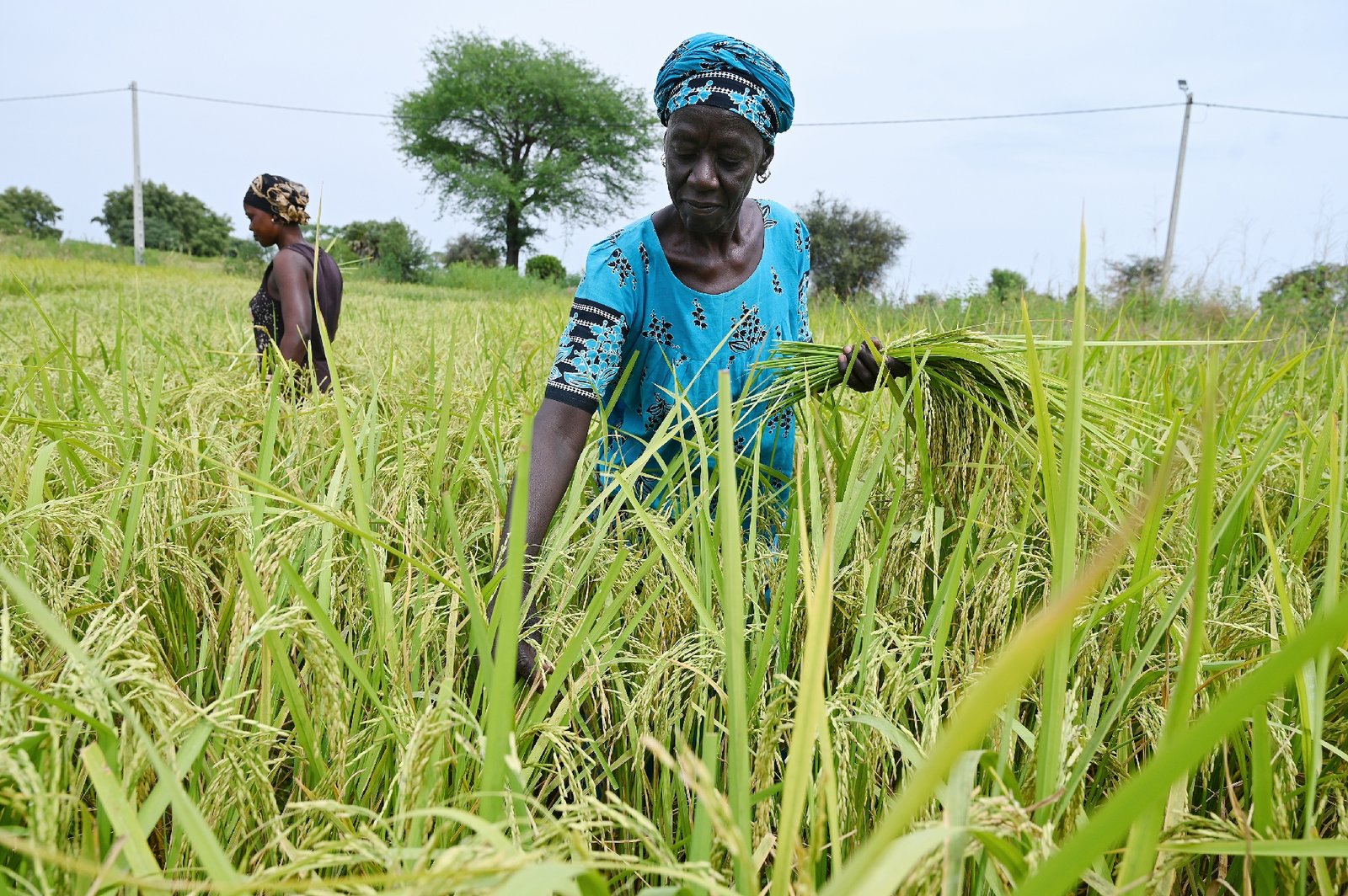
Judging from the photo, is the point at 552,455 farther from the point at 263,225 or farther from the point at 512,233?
the point at 512,233

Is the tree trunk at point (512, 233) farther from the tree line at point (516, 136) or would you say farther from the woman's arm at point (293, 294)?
the woman's arm at point (293, 294)

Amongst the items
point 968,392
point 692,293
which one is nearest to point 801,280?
point 692,293

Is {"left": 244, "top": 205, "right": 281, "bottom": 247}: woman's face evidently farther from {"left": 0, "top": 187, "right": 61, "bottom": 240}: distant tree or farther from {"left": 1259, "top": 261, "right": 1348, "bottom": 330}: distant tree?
{"left": 0, "top": 187, "right": 61, "bottom": 240}: distant tree

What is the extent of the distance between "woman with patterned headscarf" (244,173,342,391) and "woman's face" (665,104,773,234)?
7.18 feet

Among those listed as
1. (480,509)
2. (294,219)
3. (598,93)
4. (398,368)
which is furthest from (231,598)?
(598,93)

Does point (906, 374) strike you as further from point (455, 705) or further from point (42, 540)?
point (42, 540)

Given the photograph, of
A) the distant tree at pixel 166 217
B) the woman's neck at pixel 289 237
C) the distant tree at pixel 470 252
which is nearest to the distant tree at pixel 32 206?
the distant tree at pixel 166 217

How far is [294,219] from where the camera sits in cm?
346

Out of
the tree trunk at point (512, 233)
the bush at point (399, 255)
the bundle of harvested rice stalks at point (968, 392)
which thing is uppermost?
the tree trunk at point (512, 233)

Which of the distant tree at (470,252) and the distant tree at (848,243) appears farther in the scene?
the distant tree at (470,252)

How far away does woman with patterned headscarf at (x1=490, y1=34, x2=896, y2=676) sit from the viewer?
4.41 feet

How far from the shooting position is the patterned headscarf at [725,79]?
1.38 m

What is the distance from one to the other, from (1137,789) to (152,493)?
1.15 m

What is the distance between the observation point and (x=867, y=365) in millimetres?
1343
